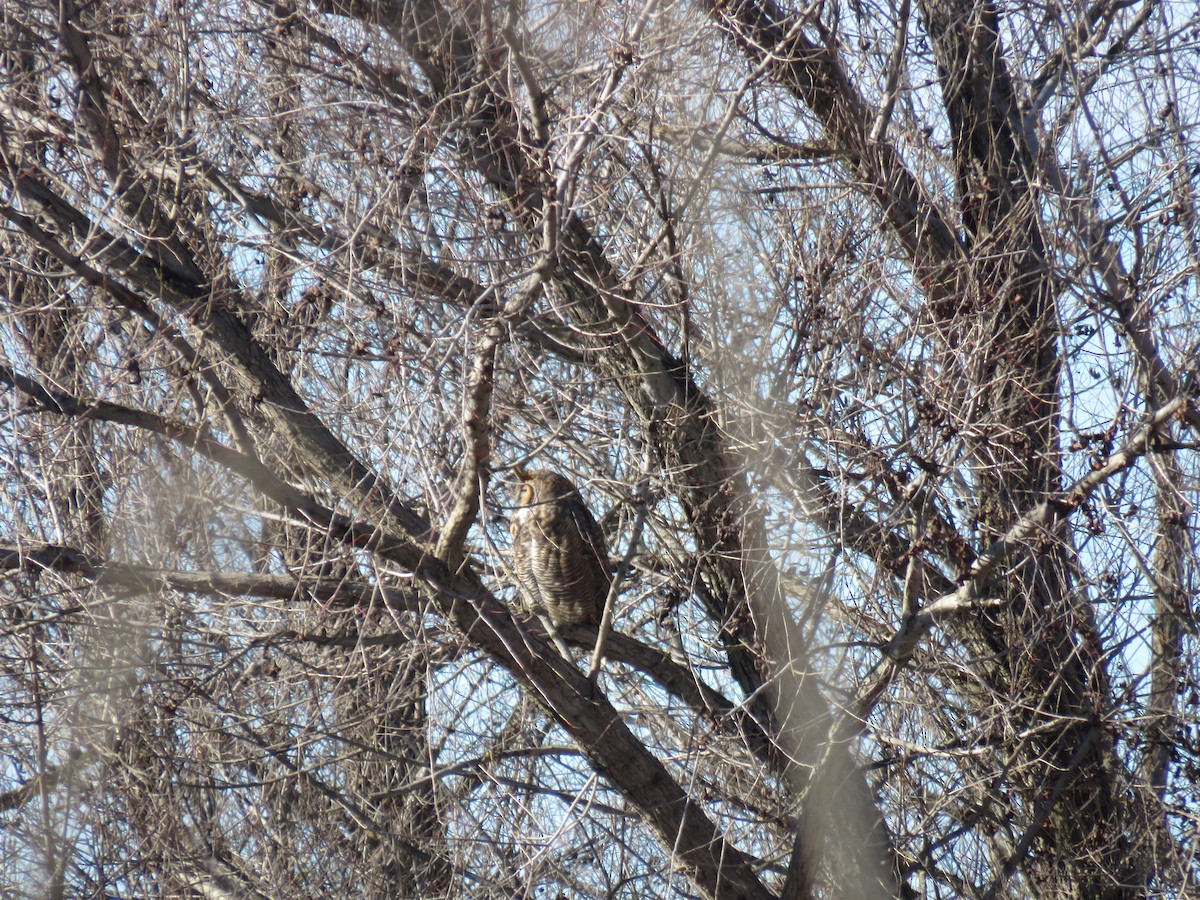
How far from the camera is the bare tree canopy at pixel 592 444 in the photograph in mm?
4320

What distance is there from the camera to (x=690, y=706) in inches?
219

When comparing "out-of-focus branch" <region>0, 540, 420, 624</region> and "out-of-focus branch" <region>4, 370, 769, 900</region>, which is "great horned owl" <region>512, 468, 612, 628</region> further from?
"out-of-focus branch" <region>0, 540, 420, 624</region>

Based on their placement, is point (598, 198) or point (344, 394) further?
point (344, 394)

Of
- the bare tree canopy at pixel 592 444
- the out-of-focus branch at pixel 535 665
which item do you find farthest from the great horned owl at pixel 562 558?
the out-of-focus branch at pixel 535 665

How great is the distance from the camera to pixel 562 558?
6102 millimetres

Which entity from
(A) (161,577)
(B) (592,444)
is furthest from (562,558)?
(A) (161,577)

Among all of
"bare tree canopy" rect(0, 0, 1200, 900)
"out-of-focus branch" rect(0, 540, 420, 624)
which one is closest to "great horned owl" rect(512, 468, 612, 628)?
"bare tree canopy" rect(0, 0, 1200, 900)

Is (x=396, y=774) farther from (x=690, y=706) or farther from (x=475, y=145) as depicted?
(x=475, y=145)

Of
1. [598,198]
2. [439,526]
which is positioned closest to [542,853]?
[439,526]

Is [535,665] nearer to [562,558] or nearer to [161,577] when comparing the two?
[161,577]

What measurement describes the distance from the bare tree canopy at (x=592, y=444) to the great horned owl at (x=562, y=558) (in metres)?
0.06

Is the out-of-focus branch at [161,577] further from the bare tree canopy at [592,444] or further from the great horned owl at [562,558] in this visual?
the great horned owl at [562,558]

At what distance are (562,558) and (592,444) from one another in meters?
0.83

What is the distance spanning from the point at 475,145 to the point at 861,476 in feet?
6.07
